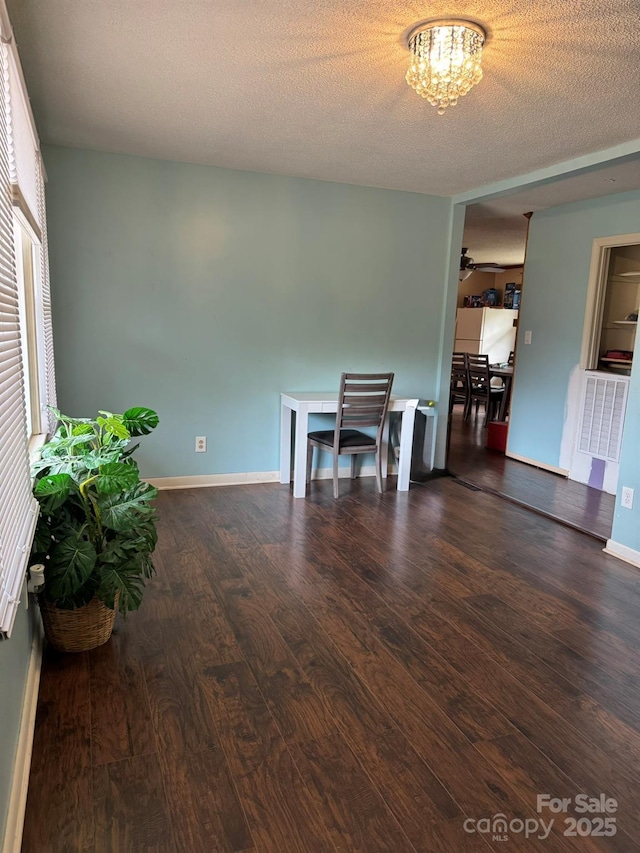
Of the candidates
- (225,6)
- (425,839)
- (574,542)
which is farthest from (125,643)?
(574,542)

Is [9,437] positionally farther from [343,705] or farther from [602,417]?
[602,417]

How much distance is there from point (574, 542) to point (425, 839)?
96.7 inches

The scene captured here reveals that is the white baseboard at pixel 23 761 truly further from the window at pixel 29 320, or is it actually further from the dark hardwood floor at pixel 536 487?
the dark hardwood floor at pixel 536 487

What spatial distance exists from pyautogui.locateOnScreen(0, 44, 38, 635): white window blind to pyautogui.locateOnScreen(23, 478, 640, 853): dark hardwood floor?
0.64 m

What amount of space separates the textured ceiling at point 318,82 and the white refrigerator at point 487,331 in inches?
219

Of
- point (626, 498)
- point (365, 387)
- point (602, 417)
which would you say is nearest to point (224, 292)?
point (365, 387)

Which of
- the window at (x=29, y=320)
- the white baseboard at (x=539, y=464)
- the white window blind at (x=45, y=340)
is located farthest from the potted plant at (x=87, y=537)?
the white baseboard at (x=539, y=464)

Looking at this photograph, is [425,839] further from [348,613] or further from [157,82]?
[157,82]

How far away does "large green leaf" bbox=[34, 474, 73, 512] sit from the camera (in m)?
1.95

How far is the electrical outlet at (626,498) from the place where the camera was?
3.23 meters

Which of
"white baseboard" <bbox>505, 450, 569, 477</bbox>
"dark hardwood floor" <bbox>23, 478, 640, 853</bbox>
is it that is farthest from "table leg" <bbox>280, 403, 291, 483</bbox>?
"white baseboard" <bbox>505, 450, 569, 477</bbox>

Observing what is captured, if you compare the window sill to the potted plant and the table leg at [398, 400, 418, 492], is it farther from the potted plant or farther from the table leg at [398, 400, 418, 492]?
the table leg at [398, 400, 418, 492]

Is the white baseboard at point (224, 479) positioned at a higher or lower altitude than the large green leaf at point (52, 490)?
lower

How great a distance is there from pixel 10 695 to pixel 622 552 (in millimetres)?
3119
